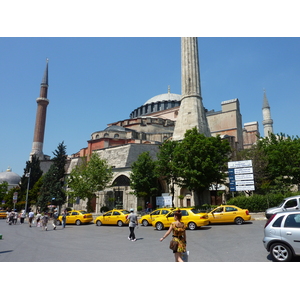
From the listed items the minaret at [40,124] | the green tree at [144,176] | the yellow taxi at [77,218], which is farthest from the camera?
the minaret at [40,124]

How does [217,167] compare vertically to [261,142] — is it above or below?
below

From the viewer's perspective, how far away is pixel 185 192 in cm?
2739

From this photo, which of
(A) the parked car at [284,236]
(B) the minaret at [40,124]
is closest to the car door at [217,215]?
(A) the parked car at [284,236]

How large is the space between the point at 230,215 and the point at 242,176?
193 inches

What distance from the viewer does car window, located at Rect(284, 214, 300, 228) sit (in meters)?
6.02

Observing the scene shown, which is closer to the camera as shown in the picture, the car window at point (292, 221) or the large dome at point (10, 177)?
the car window at point (292, 221)

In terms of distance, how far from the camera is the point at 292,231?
597 cm

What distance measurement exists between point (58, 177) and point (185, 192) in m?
17.5

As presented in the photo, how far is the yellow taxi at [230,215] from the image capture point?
46.8 feet

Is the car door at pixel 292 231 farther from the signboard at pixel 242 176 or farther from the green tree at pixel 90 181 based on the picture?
the green tree at pixel 90 181

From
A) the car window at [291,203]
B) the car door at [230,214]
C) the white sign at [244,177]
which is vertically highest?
the white sign at [244,177]

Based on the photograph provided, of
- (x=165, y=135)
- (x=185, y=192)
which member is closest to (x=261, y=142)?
(x=185, y=192)

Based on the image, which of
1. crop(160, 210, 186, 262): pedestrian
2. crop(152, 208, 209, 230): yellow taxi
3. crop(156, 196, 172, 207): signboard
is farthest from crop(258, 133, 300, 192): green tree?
crop(160, 210, 186, 262): pedestrian
